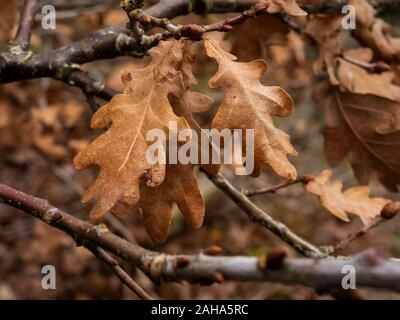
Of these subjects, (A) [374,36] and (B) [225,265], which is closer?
(B) [225,265]

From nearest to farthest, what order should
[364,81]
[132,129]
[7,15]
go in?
[132,129]
[364,81]
[7,15]

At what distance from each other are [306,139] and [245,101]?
10.1ft

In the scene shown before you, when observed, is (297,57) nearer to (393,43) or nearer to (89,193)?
(393,43)

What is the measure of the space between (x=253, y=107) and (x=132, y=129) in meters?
0.30

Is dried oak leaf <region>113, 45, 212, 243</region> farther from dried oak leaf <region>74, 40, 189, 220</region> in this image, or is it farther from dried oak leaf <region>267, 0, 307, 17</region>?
dried oak leaf <region>267, 0, 307, 17</region>

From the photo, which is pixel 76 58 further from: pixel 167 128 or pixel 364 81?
pixel 364 81

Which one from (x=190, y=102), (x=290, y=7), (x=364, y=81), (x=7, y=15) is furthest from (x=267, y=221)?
(x=7, y=15)

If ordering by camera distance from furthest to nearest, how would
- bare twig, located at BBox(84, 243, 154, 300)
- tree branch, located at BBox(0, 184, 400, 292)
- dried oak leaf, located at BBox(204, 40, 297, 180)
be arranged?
dried oak leaf, located at BBox(204, 40, 297, 180)
bare twig, located at BBox(84, 243, 154, 300)
tree branch, located at BBox(0, 184, 400, 292)

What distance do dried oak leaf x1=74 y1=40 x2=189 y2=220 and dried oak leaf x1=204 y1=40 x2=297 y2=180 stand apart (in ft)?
0.35

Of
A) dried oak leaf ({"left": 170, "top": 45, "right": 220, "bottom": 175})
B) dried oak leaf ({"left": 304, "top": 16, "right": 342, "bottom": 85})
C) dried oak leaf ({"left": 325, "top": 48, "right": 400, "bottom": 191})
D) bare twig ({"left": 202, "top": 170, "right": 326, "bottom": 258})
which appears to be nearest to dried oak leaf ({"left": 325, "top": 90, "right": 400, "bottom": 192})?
dried oak leaf ({"left": 325, "top": 48, "right": 400, "bottom": 191})

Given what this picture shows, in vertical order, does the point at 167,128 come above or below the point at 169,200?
above

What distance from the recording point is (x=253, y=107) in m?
1.27

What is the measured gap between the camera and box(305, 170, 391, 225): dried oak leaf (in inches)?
58.5
